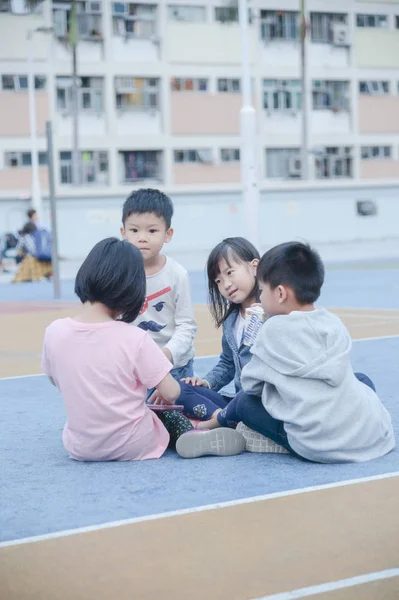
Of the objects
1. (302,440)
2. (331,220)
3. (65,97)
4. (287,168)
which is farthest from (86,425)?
(287,168)

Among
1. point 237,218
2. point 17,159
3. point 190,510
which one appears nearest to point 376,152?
point 237,218

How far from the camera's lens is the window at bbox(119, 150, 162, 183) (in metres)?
46.7

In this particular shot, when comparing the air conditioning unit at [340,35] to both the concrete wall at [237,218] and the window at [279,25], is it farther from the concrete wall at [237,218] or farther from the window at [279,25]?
the concrete wall at [237,218]

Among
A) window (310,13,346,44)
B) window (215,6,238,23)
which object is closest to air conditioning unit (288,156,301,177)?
window (310,13,346,44)

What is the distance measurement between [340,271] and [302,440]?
1835 centimetres

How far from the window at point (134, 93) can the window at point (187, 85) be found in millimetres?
733

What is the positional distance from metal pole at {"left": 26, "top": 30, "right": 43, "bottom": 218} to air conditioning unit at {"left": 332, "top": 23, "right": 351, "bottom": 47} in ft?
43.0

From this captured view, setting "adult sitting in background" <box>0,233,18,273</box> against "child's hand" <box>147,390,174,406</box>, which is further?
"adult sitting in background" <box>0,233,18,273</box>

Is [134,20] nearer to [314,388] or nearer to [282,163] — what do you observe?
[282,163]

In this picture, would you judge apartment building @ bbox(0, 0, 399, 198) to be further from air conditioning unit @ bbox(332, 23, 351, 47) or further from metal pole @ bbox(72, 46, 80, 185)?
metal pole @ bbox(72, 46, 80, 185)

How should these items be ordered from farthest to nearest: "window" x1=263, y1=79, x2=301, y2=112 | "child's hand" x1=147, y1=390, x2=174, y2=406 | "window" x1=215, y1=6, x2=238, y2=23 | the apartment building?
"window" x1=263, y1=79, x2=301, y2=112 → "window" x1=215, y1=6, x2=238, y2=23 → the apartment building → "child's hand" x1=147, y1=390, x2=174, y2=406

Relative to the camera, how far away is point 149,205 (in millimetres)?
6383

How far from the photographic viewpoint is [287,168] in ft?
162

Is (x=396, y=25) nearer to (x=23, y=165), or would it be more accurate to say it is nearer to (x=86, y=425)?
(x=23, y=165)
